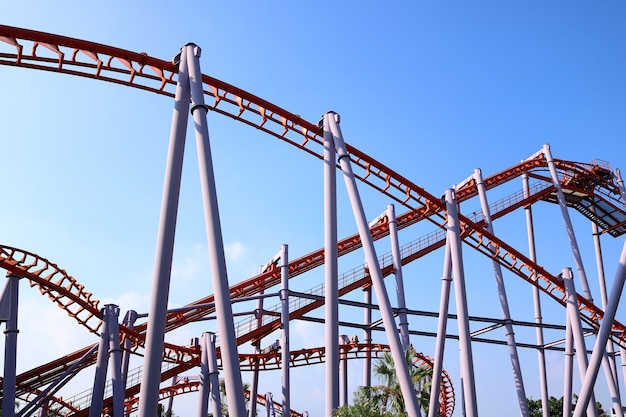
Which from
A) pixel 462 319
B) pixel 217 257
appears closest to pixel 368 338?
pixel 462 319

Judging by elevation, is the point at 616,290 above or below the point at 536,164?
below

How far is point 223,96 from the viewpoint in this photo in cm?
1262

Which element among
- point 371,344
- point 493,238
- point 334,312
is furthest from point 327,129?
point 371,344

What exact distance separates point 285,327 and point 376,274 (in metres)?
6.60

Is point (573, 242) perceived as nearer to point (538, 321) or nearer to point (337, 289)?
point (538, 321)

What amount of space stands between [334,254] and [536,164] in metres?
15.9

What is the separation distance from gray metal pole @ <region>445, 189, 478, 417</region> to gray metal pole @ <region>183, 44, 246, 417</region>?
6473 mm

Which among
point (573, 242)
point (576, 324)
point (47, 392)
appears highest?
point (573, 242)

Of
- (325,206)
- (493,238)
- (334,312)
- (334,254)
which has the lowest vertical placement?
(334,312)

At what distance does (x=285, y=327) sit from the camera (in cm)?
1694

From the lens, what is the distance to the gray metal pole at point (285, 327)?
16.2 metres

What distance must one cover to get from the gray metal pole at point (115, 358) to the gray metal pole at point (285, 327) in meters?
4.27

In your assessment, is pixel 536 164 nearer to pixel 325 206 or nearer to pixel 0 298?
pixel 325 206

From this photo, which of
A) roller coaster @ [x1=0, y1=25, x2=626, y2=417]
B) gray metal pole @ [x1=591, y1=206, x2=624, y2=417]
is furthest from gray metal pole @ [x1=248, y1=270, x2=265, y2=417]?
gray metal pole @ [x1=591, y1=206, x2=624, y2=417]
